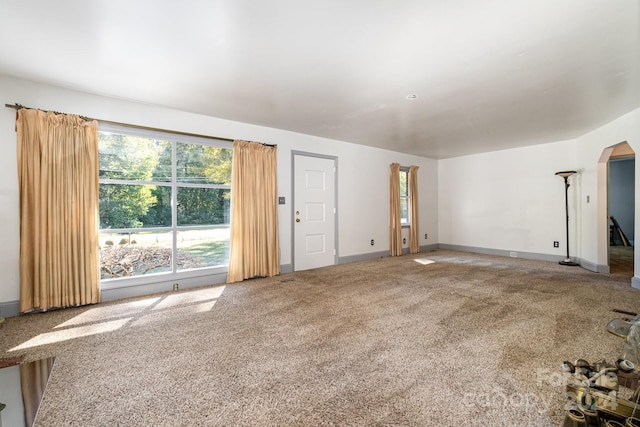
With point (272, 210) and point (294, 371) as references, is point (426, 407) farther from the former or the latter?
point (272, 210)

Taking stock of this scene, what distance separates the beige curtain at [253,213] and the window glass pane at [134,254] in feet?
3.15

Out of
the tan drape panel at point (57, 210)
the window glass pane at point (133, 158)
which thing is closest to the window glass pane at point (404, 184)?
the window glass pane at point (133, 158)

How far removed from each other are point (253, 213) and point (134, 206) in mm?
1641

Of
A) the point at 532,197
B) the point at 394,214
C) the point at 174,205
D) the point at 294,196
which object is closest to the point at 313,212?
the point at 294,196

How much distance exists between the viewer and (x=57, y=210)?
3.17m

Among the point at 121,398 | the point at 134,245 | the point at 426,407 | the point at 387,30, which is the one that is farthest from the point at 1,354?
the point at 387,30

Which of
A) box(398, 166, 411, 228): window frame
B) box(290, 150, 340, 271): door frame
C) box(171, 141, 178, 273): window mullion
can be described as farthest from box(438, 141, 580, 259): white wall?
box(171, 141, 178, 273): window mullion

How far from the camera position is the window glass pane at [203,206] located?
4.15m

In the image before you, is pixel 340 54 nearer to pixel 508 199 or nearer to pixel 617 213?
pixel 508 199

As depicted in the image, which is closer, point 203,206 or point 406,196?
point 203,206

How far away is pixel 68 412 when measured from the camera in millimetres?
1603

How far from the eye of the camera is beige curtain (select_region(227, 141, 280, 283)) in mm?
4410

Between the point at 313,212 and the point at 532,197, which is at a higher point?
the point at 532,197

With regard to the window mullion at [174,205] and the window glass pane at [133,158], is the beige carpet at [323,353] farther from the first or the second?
the window glass pane at [133,158]
